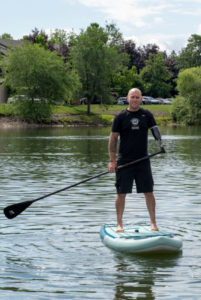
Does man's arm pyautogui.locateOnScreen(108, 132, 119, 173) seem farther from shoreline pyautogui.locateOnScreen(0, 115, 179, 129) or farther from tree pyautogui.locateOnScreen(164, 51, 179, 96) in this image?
tree pyautogui.locateOnScreen(164, 51, 179, 96)

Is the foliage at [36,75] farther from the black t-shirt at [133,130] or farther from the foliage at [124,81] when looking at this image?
the black t-shirt at [133,130]

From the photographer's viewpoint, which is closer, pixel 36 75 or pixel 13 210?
pixel 13 210

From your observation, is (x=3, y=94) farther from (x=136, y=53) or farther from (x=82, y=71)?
(x=136, y=53)

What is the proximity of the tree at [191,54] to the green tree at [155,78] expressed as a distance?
9840 mm

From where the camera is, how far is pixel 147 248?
9.55 meters

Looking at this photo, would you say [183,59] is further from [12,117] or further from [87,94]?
[12,117]

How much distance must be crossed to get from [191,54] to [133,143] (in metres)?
129

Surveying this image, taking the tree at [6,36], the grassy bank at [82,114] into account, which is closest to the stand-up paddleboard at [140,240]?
the grassy bank at [82,114]

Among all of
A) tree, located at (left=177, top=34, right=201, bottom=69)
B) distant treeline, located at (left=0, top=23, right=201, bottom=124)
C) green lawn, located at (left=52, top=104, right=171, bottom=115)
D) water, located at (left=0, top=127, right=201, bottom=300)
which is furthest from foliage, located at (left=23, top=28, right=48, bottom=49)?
water, located at (left=0, top=127, right=201, bottom=300)

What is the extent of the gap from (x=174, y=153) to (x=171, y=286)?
78.3 ft

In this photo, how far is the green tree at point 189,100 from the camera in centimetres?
8856

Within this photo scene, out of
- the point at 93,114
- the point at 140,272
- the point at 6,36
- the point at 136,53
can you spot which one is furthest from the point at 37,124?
the point at 6,36

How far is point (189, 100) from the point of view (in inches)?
3541

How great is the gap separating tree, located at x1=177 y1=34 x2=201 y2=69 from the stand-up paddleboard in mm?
124745
